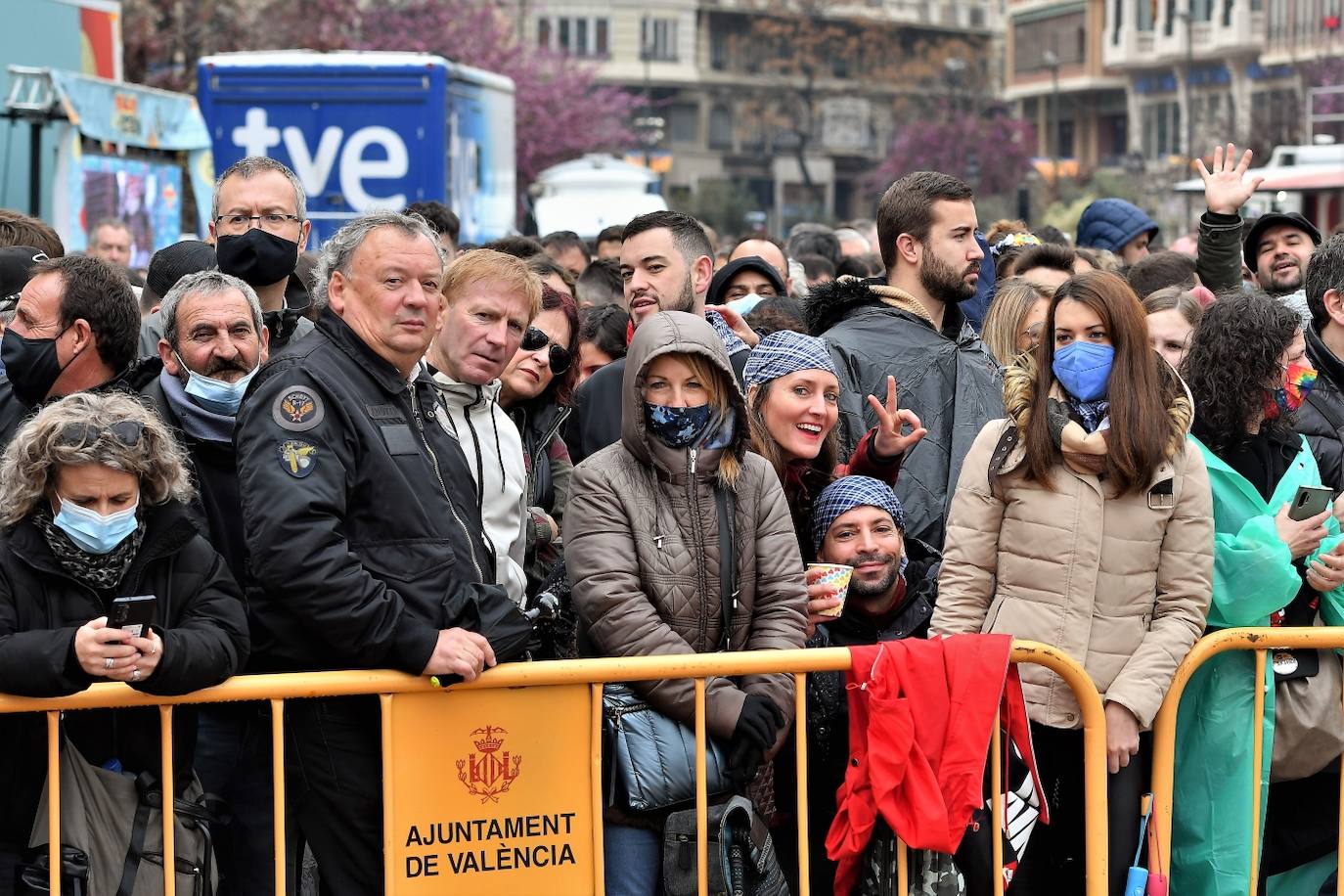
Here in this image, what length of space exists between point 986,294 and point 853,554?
254 centimetres

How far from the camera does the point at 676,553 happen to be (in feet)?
13.9

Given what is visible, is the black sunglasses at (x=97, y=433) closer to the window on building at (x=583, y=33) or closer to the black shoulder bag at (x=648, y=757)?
the black shoulder bag at (x=648, y=757)

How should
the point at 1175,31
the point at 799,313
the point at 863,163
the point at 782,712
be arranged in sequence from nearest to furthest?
the point at 782,712 → the point at 799,313 → the point at 1175,31 → the point at 863,163

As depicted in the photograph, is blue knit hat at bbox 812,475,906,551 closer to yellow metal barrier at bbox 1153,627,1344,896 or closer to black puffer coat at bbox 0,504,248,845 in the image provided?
yellow metal barrier at bbox 1153,627,1344,896

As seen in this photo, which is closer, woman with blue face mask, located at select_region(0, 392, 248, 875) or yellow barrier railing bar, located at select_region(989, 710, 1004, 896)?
woman with blue face mask, located at select_region(0, 392, 248, 875)

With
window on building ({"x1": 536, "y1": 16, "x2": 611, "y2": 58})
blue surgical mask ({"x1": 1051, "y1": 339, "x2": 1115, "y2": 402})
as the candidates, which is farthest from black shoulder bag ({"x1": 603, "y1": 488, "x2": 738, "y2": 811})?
window on building ({"x1": 536, "y1": 16, "x2": 611, "y2": 58})

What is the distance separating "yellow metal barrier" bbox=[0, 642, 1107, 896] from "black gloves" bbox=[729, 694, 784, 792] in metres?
0.08

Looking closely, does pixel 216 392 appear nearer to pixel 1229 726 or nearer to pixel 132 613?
pixel 132 613

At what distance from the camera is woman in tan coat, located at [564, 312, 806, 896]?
414 cm

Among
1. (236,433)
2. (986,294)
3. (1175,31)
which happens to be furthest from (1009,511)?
(1175,31)

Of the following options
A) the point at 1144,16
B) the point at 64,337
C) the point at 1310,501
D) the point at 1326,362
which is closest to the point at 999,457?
the point at 1310,501

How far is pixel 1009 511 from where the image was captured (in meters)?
4.42

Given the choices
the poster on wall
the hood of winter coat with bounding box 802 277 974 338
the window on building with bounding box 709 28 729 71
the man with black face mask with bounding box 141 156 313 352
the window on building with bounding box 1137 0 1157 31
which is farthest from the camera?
the window on building with bounding box 709 28 729 71

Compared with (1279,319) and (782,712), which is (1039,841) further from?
(1279,319)
